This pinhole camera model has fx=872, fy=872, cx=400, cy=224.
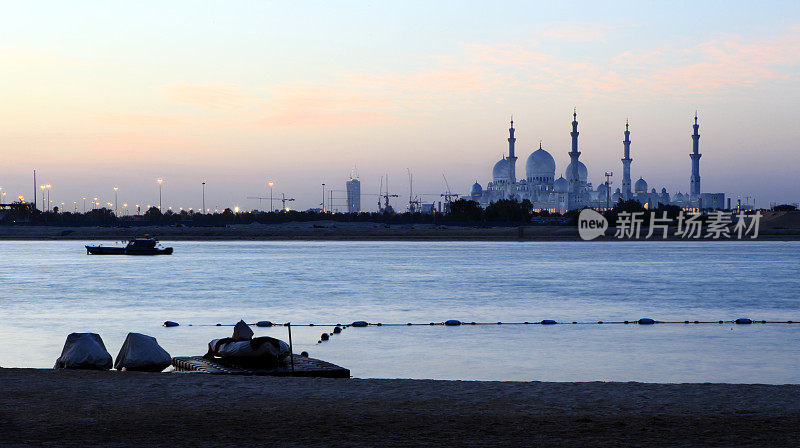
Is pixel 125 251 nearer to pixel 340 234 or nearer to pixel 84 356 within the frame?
pixel 340 234

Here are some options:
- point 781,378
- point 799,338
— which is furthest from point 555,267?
point 781,378

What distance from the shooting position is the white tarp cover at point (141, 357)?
21.0 metres

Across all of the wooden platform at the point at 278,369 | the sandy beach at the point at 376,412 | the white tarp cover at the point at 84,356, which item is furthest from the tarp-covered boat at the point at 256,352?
the white tarp cover at the point at 84,356

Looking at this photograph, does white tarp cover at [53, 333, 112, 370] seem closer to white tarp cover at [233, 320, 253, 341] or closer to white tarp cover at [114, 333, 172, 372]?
white tarp cover at [114, 333, 172, 372]

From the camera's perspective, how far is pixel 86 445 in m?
11.4

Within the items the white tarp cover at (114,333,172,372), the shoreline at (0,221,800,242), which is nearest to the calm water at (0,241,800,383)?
the white tarp cover at (114,333,172,372)

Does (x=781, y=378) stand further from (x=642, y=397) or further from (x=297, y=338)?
(x=297, y=338)

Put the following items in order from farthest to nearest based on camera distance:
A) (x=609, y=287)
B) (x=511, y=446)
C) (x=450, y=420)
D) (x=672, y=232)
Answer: (x=672, y=232) < (x=609, y=287) < (x=450, y=420) < (x=511, y=446)

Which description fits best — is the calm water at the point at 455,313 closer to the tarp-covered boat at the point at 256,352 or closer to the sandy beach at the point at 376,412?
the tarp-covered boat at the point at 256,352

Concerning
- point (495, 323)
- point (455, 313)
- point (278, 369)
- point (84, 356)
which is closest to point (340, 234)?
point (455, 313)

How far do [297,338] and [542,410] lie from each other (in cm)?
1703

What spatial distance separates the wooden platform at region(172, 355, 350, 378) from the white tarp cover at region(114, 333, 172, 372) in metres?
0.52

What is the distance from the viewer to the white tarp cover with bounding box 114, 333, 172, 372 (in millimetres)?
21031

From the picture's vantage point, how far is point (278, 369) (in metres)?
20.0
